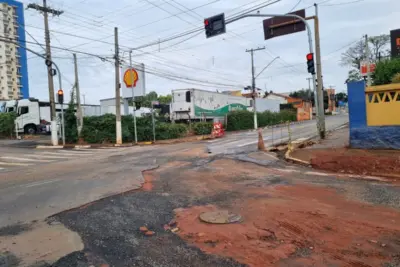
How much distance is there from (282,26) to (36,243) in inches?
753

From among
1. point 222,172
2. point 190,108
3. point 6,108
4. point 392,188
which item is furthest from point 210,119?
point 392,188

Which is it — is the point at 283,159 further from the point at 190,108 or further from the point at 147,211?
the point at 190,108

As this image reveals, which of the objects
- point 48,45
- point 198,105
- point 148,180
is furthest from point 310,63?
point 48,45

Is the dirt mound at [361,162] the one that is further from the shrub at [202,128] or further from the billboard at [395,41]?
the shrub at [202,128]

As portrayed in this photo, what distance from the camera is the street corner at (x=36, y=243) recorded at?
456cm

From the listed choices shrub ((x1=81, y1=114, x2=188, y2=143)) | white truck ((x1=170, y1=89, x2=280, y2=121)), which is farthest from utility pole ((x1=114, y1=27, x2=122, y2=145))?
white truck ((x1=170, y1=89, x2=280, y2=121))

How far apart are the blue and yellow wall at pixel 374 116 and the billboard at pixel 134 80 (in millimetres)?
19180

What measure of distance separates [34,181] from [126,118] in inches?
742

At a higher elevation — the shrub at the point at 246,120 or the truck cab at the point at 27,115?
the truck cab at the point at 27,115

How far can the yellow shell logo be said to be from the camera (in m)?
29.3

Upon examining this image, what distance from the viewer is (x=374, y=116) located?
1329 cm

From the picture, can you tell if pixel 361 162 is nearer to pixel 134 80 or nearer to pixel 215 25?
pixel 215 25

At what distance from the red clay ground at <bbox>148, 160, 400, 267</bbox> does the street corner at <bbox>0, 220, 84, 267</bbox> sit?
1.67 meters

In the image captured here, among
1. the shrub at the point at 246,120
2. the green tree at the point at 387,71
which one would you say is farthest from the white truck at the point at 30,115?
the green tree at the point at 387,71
